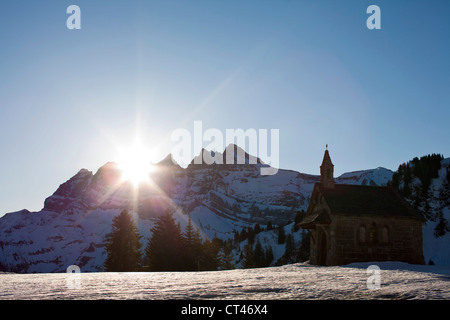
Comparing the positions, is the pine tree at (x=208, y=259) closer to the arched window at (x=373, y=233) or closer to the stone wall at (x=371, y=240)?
the stone wall at (x=371, y=240)

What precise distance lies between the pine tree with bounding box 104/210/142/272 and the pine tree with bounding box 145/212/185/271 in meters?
1.44

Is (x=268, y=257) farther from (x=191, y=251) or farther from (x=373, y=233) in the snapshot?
(x=373, y=233)

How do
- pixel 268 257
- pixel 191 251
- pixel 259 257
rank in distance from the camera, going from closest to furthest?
1. pixel 191 251
2. pixel 259 257
3. pixel 268 257

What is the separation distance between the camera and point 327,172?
1352 inches

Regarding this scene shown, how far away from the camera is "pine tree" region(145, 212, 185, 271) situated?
36.1 metres

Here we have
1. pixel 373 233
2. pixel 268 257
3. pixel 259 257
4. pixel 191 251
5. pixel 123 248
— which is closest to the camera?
pixel 373 233

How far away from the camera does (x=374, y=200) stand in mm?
31344

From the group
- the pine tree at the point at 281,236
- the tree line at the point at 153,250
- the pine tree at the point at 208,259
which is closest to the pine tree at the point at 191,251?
the tree line at the point at 153,250

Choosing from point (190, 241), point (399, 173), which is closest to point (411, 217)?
point (190, 241)

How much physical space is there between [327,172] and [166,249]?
670 inches

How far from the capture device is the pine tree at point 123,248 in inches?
1430

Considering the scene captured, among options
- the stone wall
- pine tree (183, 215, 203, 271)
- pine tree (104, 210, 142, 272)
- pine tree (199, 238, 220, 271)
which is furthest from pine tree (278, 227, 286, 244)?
the stone wall

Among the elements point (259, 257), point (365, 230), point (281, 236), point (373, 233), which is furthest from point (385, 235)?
point (281, 236)
